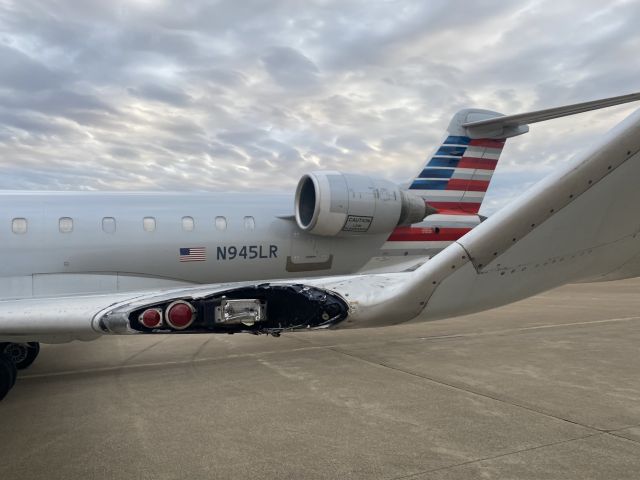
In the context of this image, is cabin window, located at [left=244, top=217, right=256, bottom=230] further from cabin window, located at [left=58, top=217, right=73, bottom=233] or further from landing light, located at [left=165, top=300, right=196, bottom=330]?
landing light, located at [left=165, top=300, right=196, bottom=330]

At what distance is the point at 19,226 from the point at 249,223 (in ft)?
10.6

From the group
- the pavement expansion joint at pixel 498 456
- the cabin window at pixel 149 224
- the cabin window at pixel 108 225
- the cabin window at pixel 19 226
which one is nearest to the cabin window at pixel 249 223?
the cabin window at pixel 149 224

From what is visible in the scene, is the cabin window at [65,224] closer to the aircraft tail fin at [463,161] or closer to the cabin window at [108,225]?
the cabin window at [108,225]

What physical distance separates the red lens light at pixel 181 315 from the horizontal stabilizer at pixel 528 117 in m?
5.99

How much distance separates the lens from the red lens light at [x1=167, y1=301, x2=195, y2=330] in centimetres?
308

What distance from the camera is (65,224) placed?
6.86 metres

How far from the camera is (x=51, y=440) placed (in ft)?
13.4

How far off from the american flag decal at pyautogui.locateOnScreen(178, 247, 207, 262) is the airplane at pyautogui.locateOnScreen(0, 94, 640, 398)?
0.6 inches

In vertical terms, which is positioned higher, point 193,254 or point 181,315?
point 193,254

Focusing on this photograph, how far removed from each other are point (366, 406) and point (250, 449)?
140cm

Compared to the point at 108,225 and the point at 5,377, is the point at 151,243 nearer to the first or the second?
the point at 108,225

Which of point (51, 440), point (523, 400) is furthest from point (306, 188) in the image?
point (51, 440)

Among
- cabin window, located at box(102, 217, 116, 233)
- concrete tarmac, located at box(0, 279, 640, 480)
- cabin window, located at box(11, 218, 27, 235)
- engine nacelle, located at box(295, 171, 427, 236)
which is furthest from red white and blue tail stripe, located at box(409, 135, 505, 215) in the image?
cabin window, located at box(11, 218, 27, 235)

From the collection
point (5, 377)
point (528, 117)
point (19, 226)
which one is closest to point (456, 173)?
point (528, 117)
